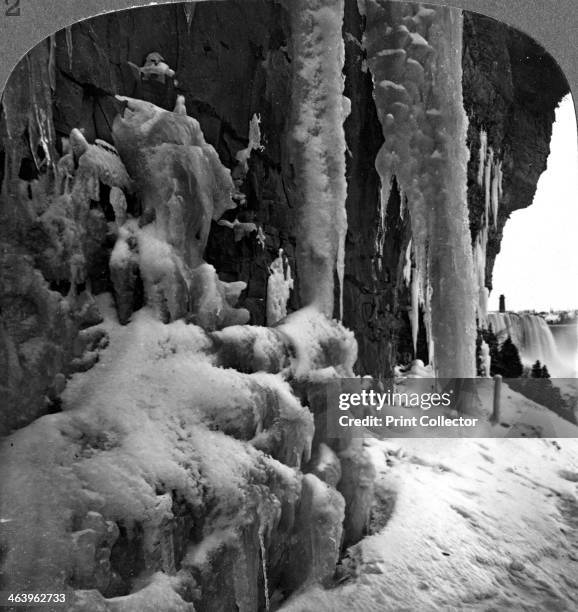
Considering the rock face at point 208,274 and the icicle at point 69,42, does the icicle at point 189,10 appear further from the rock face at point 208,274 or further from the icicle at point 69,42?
the icicle at point 69,42

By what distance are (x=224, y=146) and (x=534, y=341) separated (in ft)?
4.03

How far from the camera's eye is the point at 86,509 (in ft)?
4.48

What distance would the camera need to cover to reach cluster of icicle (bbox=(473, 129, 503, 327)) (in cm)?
182

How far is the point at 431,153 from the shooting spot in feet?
6.22

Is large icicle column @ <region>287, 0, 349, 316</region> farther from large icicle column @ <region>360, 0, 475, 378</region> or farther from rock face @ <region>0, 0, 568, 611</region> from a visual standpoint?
large icicle column @ <region>360, 0, 475, 378</region>

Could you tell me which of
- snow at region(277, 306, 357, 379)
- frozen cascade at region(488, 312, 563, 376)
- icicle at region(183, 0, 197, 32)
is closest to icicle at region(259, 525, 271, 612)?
snow at region(277, 306, 357, 379)

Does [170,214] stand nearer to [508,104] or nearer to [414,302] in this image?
[414,302]

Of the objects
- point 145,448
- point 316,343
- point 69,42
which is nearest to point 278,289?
point 316,343

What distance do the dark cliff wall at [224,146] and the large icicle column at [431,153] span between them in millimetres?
48

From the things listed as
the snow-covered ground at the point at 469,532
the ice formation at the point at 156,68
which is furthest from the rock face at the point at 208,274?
the snow-covered ground at the point at 469,532

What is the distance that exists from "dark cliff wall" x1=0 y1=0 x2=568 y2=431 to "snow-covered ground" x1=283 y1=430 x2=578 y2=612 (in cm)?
39

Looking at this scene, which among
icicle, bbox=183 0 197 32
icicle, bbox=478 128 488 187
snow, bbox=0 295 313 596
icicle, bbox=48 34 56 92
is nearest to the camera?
snow, bbox=0 295 313 596

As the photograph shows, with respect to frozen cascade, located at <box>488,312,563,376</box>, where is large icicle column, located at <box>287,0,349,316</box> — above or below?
above

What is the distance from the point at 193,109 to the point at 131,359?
82 centimetres
